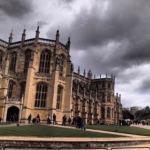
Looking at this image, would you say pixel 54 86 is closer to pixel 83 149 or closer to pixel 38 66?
pixel 38 66

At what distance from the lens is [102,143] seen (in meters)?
15.6

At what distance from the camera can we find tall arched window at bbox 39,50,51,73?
1893 inches

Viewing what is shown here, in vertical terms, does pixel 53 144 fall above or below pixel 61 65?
below

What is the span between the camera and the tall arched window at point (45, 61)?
1893 inches

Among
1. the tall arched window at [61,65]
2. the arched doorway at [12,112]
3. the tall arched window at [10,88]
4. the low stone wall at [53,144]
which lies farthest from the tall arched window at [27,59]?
the low stone wall at [53,144]

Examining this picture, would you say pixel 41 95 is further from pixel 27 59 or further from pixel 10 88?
pixel 27 59

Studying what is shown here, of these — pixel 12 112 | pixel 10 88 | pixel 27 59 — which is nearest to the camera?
pixel 12 112

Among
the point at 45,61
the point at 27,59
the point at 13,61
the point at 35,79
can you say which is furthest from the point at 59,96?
the point at 13,61

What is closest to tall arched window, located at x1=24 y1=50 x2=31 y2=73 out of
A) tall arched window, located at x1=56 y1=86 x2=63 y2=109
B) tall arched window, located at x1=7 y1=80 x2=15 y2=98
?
tall arched window, located at x1=7 y1=80 x2=15 y2=98

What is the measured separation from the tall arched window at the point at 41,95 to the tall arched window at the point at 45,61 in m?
3.17

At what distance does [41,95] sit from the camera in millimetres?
46094

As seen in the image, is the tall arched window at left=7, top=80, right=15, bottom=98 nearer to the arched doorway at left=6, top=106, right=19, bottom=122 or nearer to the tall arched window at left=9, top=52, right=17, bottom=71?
the arched doorway at left=6, top=106, right=19, bottom=122

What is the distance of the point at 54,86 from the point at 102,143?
30.8 meters

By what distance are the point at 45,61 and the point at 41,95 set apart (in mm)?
7033
